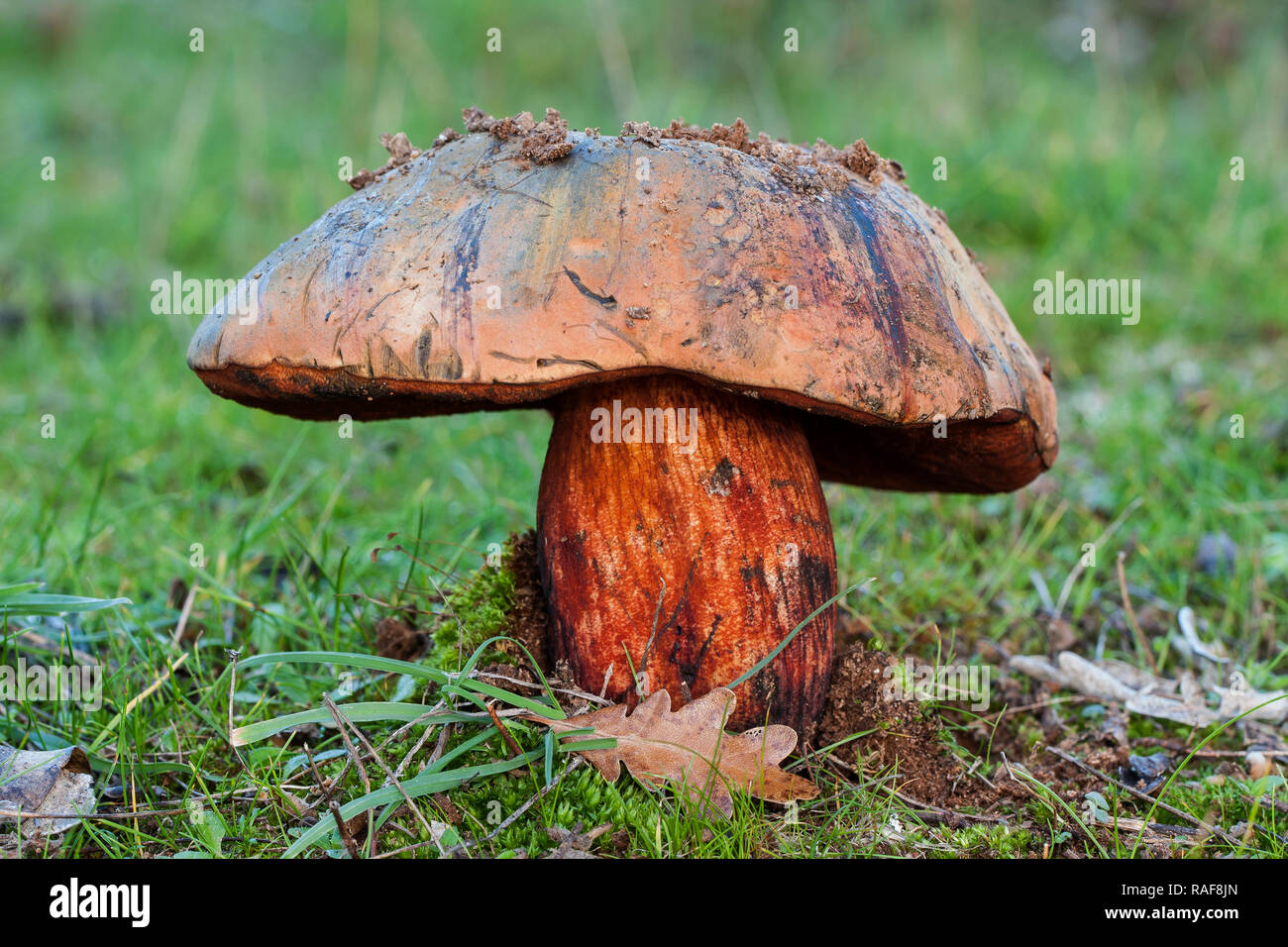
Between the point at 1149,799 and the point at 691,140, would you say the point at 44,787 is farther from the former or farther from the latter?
the point at 1149,799

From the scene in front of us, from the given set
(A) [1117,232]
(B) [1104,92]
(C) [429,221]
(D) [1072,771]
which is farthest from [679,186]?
(B) [1104,92]

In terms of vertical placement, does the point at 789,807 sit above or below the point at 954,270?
below

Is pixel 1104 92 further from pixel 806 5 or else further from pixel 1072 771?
pixel 1072 771

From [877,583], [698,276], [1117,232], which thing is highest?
[1117,232]

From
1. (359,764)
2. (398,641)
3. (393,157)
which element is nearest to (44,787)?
(359,764)

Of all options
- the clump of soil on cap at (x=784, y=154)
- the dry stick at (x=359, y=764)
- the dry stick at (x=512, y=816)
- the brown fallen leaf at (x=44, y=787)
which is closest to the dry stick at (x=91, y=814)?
the brown fallen leaf at (x=44, y=787)

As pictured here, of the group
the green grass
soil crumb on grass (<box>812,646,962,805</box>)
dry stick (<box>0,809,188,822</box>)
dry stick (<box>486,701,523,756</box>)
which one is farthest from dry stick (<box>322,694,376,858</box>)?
soil crumb on grass (<box>812,646,962,805</box>)
